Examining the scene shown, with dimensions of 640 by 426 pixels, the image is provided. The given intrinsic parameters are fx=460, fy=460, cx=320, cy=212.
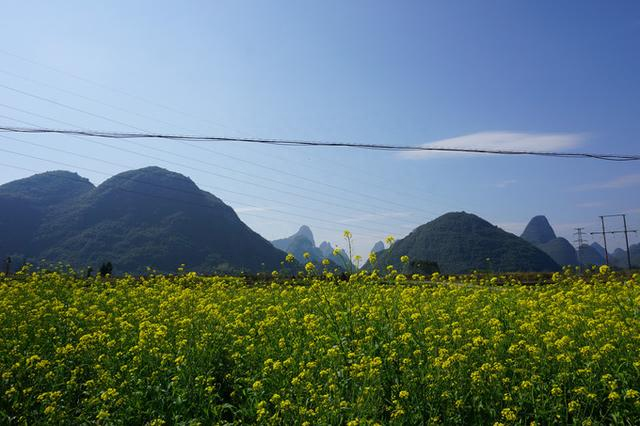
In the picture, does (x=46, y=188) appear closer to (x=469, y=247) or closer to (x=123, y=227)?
(x=123, y=227)

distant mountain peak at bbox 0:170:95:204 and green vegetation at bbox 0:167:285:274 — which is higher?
distant mountain peak at bbox 0:170:95:204

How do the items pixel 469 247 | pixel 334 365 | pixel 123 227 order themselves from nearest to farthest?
pixel 334 365, pixel 469 247, pixel 123 227

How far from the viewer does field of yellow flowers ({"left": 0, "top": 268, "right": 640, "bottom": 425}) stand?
13.4ft

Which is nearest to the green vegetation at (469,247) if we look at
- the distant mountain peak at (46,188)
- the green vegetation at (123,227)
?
the green vegetation at (123,227)

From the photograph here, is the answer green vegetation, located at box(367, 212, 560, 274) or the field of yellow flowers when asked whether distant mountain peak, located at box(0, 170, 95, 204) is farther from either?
the field of yellow flowers

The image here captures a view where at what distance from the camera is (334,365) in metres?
4.68

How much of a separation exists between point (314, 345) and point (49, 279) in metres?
8.68

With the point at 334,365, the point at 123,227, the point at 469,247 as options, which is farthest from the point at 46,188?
the point at 334,365

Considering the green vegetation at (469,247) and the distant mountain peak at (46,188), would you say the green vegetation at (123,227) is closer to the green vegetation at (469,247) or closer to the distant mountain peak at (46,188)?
the distant mountain peak at (46,188)

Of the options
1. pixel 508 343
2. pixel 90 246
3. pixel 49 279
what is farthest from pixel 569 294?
pixel 90 246

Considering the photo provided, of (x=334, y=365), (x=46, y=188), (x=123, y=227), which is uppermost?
(x=46, y=188)

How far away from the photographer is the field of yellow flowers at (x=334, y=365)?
4.09m

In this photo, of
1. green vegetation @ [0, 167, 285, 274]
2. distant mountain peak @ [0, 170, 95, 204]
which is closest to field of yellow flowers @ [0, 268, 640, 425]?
green vegetation @ [0, 167, 285, 274]

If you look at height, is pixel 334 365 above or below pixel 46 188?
below
